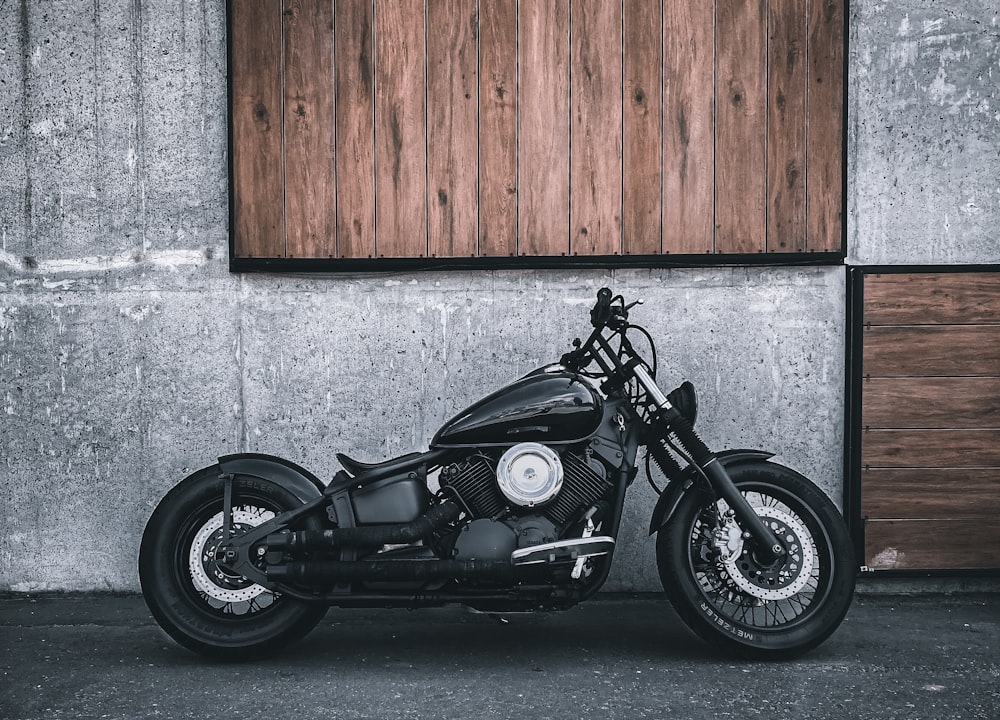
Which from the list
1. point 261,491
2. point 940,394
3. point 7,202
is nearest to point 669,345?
point 940,394

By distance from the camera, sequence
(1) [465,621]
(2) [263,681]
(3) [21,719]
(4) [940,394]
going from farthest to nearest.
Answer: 1. (4) [940,394]
2. (1) [465,621]
3. (2) [263,681]
4. (3) [21,719]

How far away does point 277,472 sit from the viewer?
3908 mm

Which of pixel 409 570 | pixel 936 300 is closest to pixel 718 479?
pixel 409 570

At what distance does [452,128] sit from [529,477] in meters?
1.91

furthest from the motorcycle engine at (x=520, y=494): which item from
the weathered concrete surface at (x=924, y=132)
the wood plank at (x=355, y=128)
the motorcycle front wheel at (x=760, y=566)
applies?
the weathered concrete surface at (x=924, y=132)

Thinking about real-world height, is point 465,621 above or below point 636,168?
below

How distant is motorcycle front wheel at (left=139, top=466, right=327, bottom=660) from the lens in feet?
12.4

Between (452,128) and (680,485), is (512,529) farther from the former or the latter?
(452,128)

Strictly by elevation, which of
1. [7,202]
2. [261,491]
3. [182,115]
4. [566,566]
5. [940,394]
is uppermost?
[182,115]

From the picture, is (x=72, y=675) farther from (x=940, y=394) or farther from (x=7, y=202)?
(x=940, y=394)

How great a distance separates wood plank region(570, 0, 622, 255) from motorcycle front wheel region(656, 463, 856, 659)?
1453mm

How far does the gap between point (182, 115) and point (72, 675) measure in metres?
2.64

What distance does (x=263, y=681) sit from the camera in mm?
3598

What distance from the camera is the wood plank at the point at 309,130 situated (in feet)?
15.4
